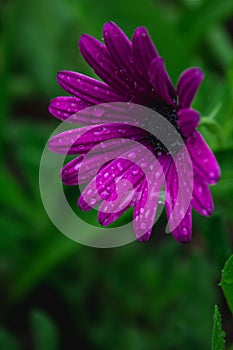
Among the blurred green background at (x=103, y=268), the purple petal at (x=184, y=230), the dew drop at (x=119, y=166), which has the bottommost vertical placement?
the blurred green background at (x=103, y=268)

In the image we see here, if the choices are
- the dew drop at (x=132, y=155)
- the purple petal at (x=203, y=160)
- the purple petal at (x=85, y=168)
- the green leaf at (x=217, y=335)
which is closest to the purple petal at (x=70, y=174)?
the purple petal at (x=85, y=168)

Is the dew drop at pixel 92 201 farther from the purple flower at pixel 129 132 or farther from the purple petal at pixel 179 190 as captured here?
the purple petal at pixel 179 190

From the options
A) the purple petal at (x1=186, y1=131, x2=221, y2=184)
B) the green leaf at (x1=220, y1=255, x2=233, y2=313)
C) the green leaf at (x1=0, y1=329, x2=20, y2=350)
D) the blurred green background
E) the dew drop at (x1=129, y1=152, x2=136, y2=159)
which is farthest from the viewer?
the blurred green background

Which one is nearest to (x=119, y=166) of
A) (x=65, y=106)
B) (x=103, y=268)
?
(x=65, y=106)

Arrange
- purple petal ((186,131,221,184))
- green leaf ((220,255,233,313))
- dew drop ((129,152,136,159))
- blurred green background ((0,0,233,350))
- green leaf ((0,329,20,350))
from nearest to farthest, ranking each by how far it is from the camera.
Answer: purple petal ((186,131,221,184)) < green leaf ((220,255,233,313)) < dew drop ((129,152,136,159)) < green leaf ((0,329,20,350)) < blurred green background ((0,0,233,350))

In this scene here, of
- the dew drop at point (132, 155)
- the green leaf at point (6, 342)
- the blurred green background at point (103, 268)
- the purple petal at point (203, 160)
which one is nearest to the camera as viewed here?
the purple petal at point (203, 160)

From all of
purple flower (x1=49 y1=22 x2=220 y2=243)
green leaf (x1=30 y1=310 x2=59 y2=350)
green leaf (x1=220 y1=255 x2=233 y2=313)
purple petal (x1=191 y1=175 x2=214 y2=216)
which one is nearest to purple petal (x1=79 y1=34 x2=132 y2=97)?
purple flower (x1=49 y1=22 x2=220 y2=243)

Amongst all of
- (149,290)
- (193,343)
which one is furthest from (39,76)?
(193,343)

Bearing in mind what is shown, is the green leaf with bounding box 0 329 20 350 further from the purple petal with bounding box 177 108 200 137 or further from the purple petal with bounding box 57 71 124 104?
the purple petal with bounding box 177 108 200 137

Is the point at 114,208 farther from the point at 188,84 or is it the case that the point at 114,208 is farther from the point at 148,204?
the point at 188,84
